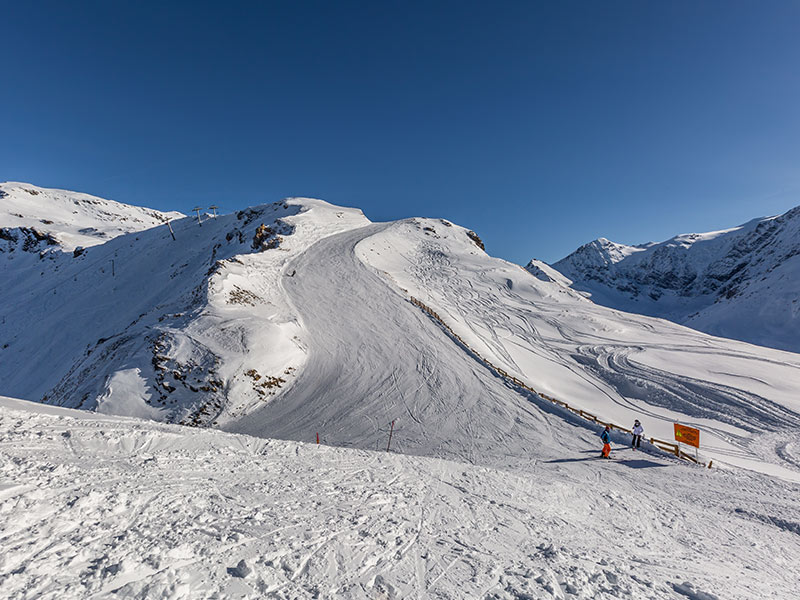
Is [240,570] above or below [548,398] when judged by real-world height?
above

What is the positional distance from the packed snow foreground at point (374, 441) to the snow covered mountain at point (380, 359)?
6.1 inches

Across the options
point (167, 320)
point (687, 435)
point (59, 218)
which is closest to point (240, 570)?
point (687, 435)

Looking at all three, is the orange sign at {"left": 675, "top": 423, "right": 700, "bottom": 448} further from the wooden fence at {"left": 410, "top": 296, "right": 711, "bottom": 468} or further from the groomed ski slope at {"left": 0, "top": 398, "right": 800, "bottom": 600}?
the groomed ski slope at {"left": 0, "top": 398, "right": 800, "bottom": 600}

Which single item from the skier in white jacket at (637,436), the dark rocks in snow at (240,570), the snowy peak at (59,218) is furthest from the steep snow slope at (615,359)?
the snowy peak at (59,218)

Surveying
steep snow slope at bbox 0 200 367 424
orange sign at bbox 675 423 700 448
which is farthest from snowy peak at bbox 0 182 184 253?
orange sign at bbox 675 423 700 448

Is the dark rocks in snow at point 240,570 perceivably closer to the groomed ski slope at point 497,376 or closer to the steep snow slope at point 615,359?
the groomed ski slope at point 497,376

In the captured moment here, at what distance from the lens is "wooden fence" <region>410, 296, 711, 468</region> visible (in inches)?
531

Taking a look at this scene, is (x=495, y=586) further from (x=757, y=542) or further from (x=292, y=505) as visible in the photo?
(x=757, y=542)

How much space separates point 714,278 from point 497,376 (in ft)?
490

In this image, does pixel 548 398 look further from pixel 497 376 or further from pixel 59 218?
pixel 59 218

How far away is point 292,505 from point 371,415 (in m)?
9.67

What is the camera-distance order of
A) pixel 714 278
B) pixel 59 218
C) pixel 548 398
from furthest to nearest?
pixel 714 278, pixel 59 218, pixel 548 398

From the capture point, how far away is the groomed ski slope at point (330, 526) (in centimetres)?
434

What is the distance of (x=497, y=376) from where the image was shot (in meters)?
19.3
